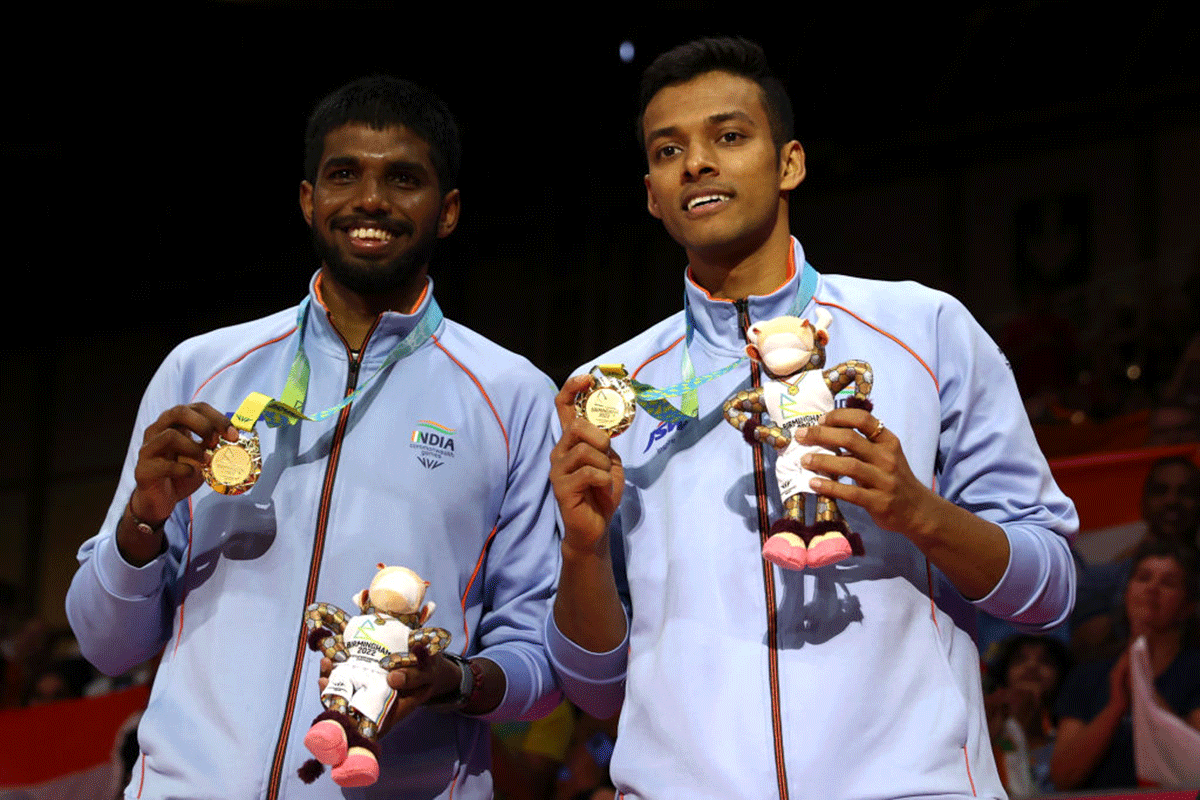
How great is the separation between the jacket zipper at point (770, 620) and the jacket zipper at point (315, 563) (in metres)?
0.68

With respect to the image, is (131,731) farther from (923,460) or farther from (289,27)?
(923,460)

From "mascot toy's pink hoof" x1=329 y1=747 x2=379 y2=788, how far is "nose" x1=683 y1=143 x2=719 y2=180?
0.95m

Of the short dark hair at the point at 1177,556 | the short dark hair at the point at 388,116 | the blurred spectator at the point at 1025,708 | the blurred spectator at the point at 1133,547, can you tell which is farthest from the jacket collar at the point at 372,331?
the short dark hair at the point at 1177,556

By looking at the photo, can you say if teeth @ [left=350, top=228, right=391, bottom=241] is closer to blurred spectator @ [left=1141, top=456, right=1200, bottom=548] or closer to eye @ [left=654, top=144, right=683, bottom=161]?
eye @ [left=654, top=144, right=683, bottom=161]

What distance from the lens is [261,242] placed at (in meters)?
5.52

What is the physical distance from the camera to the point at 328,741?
148 centimetres

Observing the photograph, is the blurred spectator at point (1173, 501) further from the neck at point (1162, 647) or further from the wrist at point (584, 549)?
the wrist at point (584, 549)

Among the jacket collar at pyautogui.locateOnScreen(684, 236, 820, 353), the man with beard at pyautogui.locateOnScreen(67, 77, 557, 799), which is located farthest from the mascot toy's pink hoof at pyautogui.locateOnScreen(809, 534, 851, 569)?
the man with beard at pyautogui.locateOnScreen(67, 77, 557, 799)

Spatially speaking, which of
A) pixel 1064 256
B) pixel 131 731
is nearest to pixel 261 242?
pixel 131 731

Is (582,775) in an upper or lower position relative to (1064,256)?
lower

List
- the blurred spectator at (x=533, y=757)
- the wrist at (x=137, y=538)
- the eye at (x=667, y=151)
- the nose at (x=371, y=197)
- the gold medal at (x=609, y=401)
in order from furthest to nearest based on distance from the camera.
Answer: the blurred spectator at (x=533, y=757) → the nose at (x=371, y=197) → the eye at (x=667, y=151) → the wrist at (x=137, y=538) → the gold medal at (x=609, y=401)

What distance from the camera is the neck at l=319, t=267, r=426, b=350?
2053 millimetres

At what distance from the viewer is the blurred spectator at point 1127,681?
11.6 feet

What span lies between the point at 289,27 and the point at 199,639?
327 cm
